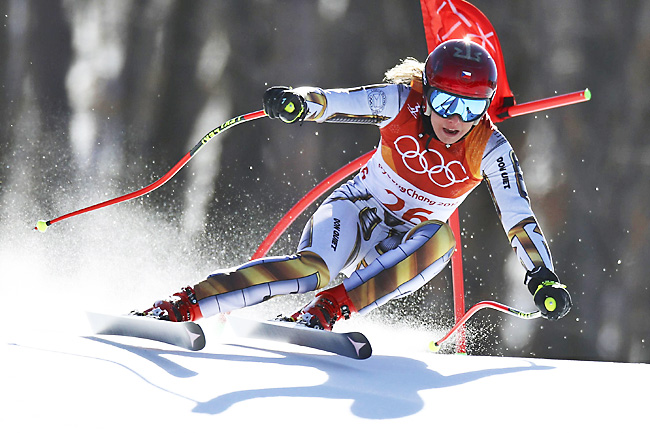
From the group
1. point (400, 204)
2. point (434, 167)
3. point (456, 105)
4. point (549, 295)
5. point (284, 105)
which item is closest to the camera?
point (549, 295)

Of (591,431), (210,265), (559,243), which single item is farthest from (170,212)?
(591,431)

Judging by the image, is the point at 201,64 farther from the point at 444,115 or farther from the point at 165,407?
the point at 165,407

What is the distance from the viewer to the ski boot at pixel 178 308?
204 cm

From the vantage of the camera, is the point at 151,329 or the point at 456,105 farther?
the point at 456,105

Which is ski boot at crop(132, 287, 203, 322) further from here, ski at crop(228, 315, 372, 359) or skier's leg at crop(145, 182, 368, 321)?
ski at crop(228, 315, 372, 359)

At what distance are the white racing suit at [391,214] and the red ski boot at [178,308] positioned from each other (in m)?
0.03

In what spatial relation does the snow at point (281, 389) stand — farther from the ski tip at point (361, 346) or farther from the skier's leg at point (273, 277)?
the skier's leg at point (273, 277)

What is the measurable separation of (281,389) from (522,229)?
1133 millimetres

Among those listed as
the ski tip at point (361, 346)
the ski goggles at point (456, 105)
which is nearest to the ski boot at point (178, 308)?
the ski tip at point (361, 346)

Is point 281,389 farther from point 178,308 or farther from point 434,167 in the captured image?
point 434,167

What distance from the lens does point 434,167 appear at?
7.89 ft

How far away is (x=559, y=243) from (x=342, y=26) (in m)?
2.64

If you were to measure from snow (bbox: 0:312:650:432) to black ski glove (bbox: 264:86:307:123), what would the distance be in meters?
0.74

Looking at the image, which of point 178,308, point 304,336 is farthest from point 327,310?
point 178,308
